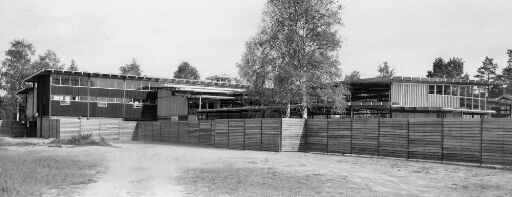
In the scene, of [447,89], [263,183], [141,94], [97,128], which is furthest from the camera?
[141,94]

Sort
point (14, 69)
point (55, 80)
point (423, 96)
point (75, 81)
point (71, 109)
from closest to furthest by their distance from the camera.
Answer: point (423, 96) → point (55, 80) → point (71, 109) → point (75, 81) → point (14, 69)

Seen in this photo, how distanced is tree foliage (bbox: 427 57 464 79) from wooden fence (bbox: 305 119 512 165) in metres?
52.5

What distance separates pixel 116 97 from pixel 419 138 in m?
41.3

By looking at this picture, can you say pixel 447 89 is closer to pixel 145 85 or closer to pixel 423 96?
pixel 423 96

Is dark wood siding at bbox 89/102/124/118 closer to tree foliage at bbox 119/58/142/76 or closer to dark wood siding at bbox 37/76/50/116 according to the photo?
dark wood siding at bbox 37/76/50/116

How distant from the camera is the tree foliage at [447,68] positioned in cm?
7681

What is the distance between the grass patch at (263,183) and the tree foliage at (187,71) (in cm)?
8045

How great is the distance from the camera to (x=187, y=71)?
99562 millimetres

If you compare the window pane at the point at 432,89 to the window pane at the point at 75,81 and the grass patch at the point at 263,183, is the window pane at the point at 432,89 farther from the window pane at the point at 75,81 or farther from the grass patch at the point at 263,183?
the window pane at the point at 75,81

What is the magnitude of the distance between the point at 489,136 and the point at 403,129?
14.1ft

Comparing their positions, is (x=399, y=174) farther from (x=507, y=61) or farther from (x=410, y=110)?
(x=507, y=61)

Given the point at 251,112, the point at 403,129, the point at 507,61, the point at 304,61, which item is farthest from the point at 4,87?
the point at 507,61

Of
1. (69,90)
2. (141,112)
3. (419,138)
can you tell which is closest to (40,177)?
(419,138)

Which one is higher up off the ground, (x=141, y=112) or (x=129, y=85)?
(x=129, y=85)
